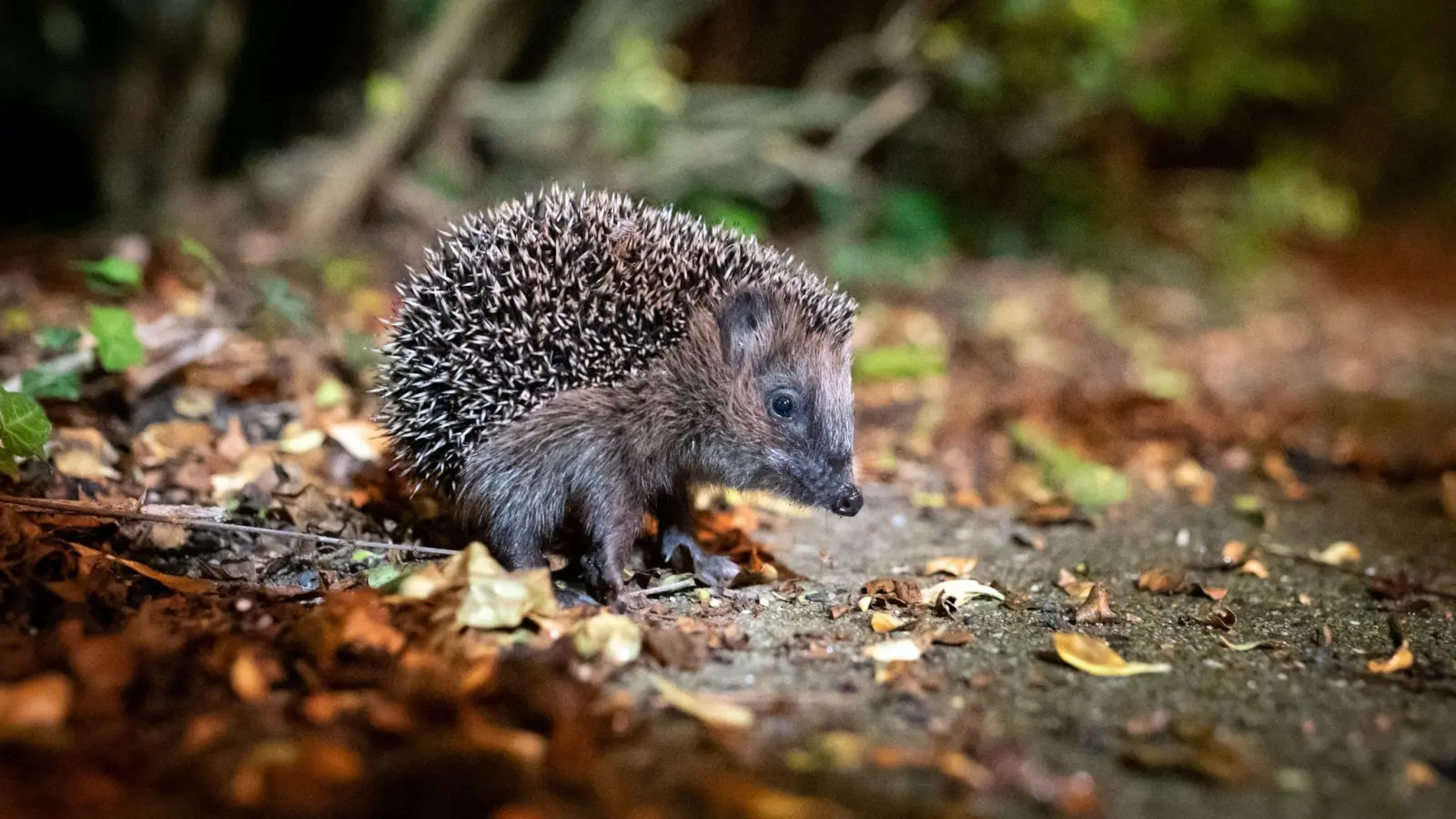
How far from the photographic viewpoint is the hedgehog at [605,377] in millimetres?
4004

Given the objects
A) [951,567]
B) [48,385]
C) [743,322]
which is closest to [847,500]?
[951,567]

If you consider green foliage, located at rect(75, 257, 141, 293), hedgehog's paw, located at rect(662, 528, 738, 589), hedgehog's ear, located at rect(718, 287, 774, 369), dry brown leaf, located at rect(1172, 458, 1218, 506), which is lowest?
hedgehog's paw, located at rect(662, 528, 738, 589)

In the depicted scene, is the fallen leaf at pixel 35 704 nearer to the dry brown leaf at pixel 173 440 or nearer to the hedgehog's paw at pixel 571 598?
the hedgehog's paw at pixel 571 598

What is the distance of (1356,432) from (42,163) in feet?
40.6

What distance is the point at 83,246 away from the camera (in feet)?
25.6

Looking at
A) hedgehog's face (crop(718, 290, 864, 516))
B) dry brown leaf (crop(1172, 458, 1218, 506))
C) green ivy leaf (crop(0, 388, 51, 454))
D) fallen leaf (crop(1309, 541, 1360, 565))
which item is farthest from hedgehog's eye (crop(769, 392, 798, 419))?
dry brown leaf (crop(1172, 458, 1218, 506))

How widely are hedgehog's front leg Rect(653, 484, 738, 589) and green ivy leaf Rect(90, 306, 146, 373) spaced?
252 centimetres

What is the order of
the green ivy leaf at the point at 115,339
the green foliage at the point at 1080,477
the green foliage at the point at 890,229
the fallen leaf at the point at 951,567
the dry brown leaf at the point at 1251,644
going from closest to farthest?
the dry brown leaf at the point at 1251,644, the fallen leaf at the point at 951,567, the green ivy leaf at the point at 115,339, the green foliage at the point at 1080,477, the green foliage at the point at 890,229

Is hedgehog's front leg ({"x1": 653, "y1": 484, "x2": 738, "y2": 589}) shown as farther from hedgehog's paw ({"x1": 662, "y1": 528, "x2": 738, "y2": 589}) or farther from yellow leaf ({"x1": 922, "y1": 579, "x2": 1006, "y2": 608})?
yellow leaf ({"x1": 922, "y1": 579, "x2": 1006, "y2": 608})

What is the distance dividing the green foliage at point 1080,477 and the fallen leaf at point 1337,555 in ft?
3.23

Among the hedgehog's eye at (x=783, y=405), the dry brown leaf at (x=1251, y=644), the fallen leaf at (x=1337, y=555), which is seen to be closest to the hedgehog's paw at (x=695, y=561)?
the hedgehog's eye at (x=783, y=405)

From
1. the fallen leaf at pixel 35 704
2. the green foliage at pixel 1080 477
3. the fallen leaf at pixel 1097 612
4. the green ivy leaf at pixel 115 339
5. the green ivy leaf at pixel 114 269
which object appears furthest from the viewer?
the green foliage at pixel 1080 477

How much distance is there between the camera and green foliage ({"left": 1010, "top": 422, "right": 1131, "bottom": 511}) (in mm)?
5613


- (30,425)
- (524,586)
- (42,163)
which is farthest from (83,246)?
(524,586)
